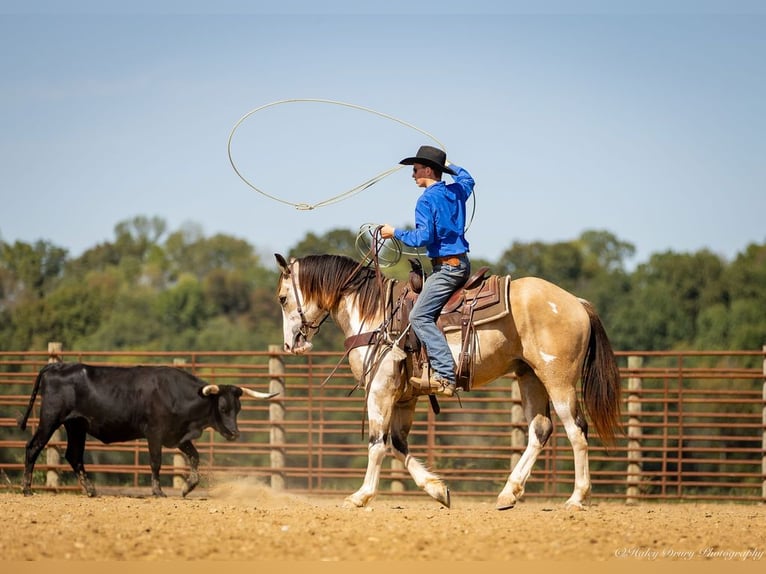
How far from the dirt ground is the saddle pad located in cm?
146

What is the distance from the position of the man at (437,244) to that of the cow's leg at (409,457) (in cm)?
49

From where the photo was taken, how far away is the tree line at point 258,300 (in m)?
49.0

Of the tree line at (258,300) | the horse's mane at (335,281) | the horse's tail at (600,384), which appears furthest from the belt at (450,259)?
the tree line at (258,300)

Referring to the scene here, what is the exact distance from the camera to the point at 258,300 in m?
67.5

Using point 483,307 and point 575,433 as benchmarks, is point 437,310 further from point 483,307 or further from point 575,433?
point 575,433

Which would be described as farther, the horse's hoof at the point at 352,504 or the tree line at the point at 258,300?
the tree line at the point at 258,300

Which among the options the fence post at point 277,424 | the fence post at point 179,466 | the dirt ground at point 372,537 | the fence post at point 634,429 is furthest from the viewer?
the fence post at point 179,466

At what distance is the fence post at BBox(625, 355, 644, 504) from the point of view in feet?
43.6

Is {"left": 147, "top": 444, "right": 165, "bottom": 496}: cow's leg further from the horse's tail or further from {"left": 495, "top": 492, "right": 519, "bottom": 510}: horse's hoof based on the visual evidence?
the horse's tail

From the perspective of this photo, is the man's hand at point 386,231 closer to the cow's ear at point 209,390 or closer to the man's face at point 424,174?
the man's face at point 424,174

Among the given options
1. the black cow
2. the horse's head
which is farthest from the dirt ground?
the black cow

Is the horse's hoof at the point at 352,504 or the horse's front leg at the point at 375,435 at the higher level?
the horse's front leg at the point at 375,435

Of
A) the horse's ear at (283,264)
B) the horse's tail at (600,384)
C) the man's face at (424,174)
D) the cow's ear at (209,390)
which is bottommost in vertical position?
the cow's ear at (209,390)

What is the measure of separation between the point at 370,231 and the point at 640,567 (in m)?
3.97
